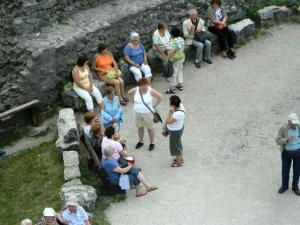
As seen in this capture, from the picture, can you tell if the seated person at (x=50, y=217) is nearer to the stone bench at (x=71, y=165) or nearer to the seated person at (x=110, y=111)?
the stone bench at (x=71, y=165)

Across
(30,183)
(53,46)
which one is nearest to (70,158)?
(30,183)

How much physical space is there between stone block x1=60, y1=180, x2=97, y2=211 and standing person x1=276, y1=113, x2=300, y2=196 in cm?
342

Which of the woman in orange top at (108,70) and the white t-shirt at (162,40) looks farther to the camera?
the white t-shirt at (162,40)

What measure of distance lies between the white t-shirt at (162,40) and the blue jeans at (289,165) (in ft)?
16.1

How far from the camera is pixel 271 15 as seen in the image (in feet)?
61.8

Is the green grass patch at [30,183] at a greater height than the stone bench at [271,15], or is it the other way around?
the stone bench at [271,15]

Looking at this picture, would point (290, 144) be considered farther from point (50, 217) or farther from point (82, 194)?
point (50, 217)

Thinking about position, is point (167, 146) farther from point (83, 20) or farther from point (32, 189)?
point (83, 20)

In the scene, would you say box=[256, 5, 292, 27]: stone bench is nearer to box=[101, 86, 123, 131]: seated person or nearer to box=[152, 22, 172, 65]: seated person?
box=[152, 22, 172, 65]: seated person

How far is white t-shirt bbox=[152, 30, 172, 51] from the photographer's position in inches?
633

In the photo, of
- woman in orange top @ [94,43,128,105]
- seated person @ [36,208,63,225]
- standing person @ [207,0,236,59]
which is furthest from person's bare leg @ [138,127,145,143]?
standing person @ [207,0,236,59]

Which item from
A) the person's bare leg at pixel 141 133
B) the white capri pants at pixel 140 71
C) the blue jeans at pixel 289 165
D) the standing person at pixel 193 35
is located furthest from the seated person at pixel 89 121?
the standing person at pixel 193 35

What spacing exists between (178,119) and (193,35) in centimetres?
460

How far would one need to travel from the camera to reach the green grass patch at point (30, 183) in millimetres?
12695
